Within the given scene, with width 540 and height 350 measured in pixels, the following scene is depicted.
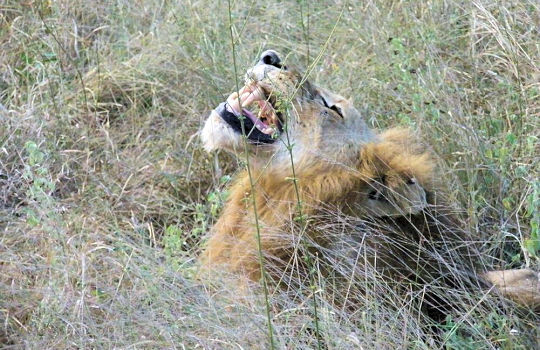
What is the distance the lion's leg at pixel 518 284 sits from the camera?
356 cm

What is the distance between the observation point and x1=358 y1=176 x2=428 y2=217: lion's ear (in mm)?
3701

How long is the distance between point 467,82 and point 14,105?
2.24 metres

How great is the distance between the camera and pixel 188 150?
5.27 meters

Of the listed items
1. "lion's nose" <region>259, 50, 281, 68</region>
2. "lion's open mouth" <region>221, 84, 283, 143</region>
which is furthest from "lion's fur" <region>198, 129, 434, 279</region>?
"lion's nose" <region>259, 50, 281, 68</region>

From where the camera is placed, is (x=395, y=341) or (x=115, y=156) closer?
(x=395, y=341)

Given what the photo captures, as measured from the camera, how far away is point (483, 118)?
476cm

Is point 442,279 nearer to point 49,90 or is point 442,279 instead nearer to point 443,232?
point 443,232

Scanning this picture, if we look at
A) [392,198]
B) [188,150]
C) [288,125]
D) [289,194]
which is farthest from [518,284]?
[188,150]

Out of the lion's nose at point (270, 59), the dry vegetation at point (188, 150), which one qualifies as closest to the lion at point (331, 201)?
the lion's nose at point (270, 59)

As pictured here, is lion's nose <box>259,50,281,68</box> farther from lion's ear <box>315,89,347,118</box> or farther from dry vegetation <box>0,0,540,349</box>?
dry vegetation <box>0,0,540,349</box>

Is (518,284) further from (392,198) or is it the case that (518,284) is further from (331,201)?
(331,201)

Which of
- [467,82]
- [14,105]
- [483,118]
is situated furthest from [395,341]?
[14,105]

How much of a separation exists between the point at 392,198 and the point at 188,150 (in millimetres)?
1771

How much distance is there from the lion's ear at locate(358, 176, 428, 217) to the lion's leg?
0.35m
